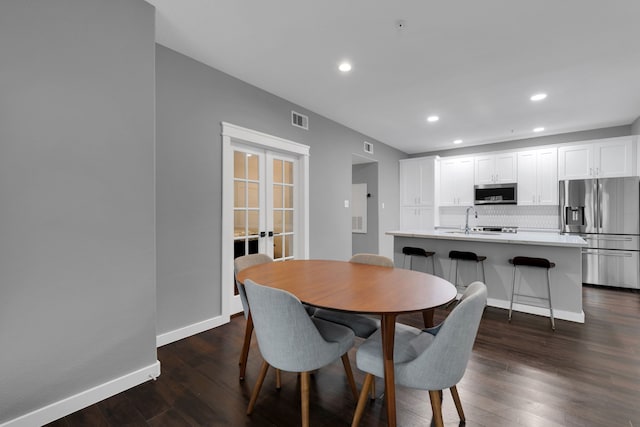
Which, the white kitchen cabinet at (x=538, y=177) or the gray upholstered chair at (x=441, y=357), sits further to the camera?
the white kitchen cabinet at (x=538, y=177)

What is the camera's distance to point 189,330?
2.79m

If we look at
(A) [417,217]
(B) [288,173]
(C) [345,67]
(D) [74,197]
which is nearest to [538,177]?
(A) [417,217]

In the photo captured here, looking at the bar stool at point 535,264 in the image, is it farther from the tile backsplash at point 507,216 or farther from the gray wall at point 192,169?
the gray wall at point 192,169

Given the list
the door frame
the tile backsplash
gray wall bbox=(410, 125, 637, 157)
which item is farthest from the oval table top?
gray wall bbox=(410, 125, 637, 157)

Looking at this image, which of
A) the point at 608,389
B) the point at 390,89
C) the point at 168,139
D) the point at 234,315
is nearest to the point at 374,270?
the point at 608,389

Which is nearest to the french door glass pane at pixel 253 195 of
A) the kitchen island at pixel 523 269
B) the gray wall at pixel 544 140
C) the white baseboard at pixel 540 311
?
the kitchen island at pixel 523 269

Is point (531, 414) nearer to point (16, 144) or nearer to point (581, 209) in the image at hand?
point (16, 144)

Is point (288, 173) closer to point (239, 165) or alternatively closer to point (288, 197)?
point (288, 197)

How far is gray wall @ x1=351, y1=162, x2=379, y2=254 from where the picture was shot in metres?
6.10

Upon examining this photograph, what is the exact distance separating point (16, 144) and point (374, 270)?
235 cm

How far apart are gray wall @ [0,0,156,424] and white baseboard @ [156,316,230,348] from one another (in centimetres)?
50

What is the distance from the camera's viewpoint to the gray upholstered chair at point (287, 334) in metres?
1.37

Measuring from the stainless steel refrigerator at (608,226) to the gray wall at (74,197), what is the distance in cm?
631

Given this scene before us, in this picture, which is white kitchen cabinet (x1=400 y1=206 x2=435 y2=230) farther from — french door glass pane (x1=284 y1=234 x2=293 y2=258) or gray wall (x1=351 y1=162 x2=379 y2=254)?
french door glass pane (x1=284 y1=234 x2=293 y2=258)
